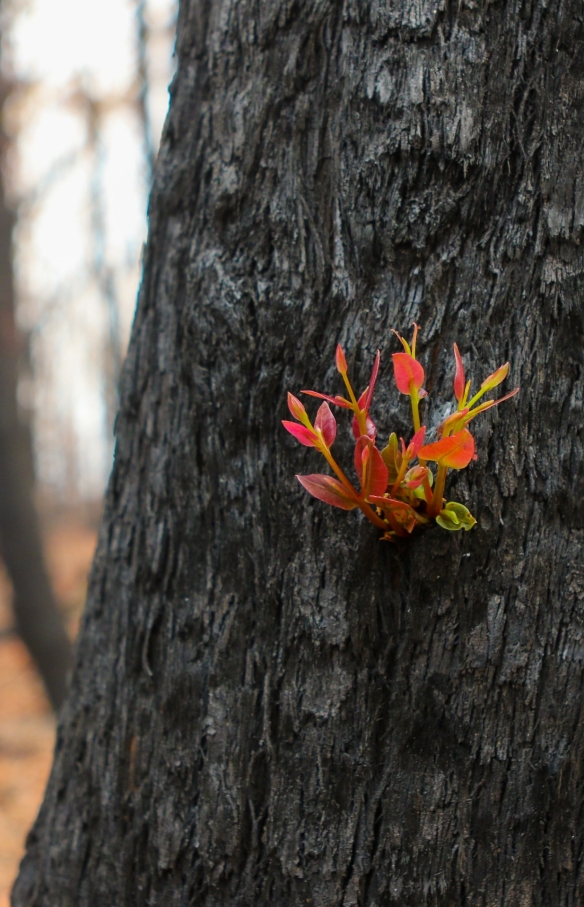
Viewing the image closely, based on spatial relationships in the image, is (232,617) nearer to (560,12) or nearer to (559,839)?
(559,839)

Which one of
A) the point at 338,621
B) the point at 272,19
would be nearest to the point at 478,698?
the point at 338,621

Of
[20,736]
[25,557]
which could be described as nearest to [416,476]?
[25,557]

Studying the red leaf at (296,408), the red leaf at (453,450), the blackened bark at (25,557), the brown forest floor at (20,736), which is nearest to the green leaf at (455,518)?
the red leaf at (453,450)

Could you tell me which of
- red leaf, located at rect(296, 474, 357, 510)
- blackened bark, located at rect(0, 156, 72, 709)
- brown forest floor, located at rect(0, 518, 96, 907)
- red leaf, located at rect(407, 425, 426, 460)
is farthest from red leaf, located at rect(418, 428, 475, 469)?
blackened bark, located at rect(0, 156, 72, 709)

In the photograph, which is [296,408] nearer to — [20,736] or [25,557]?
[25,557]

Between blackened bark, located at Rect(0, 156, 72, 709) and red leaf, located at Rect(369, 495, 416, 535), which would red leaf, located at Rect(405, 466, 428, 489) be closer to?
red leaf, located at Rect(369, 495, 416, 535)
